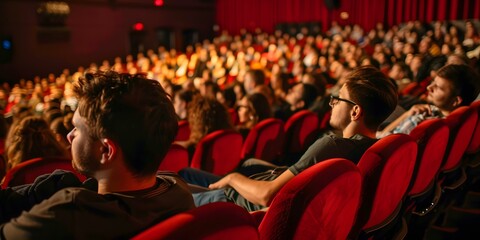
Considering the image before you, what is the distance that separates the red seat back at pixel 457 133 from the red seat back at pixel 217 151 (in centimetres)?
114

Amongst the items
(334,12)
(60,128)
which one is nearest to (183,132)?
(60,128)

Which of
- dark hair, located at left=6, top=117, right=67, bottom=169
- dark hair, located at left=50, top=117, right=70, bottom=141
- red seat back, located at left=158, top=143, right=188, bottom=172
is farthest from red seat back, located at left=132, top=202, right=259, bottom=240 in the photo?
dark hair, located at left=50, top=117, right=70, bottom=141

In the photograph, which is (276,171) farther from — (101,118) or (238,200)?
(101,118)

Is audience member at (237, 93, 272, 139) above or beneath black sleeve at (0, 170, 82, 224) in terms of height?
beneath

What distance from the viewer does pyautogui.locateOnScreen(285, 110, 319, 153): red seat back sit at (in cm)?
336

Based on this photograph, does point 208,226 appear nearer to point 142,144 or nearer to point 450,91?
point 142,144

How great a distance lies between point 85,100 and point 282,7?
16125 millimetres

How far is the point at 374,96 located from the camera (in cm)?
183

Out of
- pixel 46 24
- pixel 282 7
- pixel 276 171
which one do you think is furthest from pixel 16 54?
pixel 276 171

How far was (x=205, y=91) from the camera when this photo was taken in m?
5.13

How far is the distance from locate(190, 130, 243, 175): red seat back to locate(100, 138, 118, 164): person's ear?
1.52 metres

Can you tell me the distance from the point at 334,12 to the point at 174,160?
13.6 meters

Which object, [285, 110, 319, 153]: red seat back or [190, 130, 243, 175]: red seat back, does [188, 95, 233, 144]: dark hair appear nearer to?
[190, 130, 243, 175]: red seat back

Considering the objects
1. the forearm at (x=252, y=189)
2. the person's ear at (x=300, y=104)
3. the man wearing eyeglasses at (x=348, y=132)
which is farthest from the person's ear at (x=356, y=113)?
the person's ear at (x=300, y=104)
